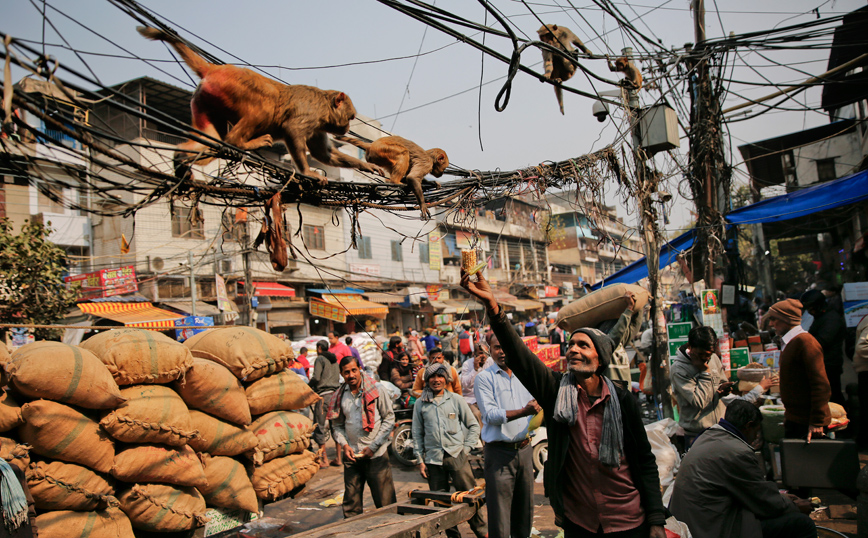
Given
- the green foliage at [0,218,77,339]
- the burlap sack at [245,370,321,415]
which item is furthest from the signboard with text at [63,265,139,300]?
the burlap sack at [245,370,321,415]

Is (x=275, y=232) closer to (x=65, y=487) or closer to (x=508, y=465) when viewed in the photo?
(x=65, y=487)

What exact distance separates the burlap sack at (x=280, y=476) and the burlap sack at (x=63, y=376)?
1345mm

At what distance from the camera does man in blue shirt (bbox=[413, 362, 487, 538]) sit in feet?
16.4

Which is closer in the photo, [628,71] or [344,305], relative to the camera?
[628,71]

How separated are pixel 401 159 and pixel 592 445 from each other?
3.07 m

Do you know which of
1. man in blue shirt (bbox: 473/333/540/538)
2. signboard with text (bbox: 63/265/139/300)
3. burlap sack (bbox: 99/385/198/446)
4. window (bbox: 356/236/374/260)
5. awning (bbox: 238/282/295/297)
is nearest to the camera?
burlap sack (bbox: 99/385/198/446)

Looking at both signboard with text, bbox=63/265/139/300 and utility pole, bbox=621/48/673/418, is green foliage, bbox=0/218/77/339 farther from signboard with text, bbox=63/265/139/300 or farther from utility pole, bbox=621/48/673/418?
utility pole, bbox=621/48/673/418

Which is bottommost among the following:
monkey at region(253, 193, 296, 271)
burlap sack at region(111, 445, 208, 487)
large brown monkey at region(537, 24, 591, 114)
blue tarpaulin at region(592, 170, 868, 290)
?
burlap sack at region(111, 445, 208, 487)

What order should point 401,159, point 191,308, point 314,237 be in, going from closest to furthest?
point 401,159 < point 191,308 < point 314,237

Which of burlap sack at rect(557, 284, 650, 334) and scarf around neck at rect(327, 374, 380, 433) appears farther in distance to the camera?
scarf around neck at rect(327, 374, 380, 433)

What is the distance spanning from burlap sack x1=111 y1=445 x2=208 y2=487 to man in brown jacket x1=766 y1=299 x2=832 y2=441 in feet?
15.4

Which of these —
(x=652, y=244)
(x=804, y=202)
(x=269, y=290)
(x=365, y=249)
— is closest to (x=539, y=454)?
(x=652, y=244)

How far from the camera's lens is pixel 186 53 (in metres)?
3.67

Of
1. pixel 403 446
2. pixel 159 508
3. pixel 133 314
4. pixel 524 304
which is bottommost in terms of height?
pixel 403 446
